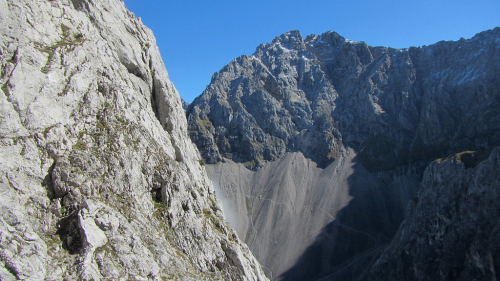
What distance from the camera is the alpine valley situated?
73.2ft

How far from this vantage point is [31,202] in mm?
20594

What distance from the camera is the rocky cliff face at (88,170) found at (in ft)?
65.9

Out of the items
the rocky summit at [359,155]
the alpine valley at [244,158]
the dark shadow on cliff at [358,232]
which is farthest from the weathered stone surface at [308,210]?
the alpine valley at [244,158]

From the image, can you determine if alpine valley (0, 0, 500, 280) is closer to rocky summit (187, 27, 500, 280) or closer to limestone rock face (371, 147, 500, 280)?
limestone rock face (371, 147, 500, 280)

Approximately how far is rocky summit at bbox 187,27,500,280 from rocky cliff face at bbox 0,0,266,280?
226 feet

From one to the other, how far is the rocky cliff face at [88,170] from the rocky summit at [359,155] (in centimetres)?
6889

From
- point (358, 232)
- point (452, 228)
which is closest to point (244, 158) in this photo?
point (358, 232)

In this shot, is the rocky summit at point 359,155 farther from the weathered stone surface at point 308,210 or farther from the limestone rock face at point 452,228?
the weathered stone surface at point 308,210

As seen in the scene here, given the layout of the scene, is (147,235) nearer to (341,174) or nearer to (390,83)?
(341,174)

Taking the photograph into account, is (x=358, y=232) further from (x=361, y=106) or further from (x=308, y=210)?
(x=361, y=106)

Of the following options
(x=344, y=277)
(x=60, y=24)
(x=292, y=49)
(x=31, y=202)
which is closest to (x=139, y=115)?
(x=60, y=24)

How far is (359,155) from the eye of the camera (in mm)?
145750

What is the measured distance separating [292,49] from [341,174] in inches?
3590

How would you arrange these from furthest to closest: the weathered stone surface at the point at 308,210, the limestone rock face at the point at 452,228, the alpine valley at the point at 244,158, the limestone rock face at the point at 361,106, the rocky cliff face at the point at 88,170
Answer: the limestone rock face at the point at 361,106 → the weathered stone surface at the point at 308,210 → the limestone rock face at the point at 452,228 → the alpine valley at the point at 244,158 → the rocky cliff face at the point at 88,170
